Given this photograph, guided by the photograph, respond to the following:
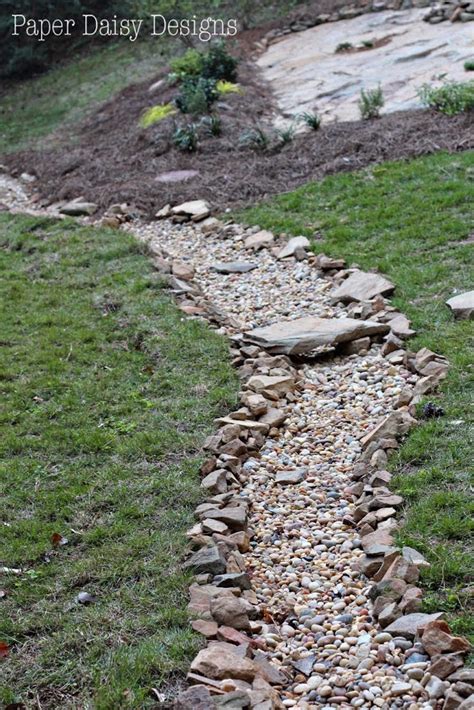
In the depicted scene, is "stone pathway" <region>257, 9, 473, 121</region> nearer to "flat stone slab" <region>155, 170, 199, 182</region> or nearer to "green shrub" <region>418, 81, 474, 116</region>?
"green shrub" <region>418, 81, 474, 116</region>

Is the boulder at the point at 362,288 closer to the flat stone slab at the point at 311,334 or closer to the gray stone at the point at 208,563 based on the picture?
the flat stone slab at the point at 311,334

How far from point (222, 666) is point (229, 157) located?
→ 27.1ft

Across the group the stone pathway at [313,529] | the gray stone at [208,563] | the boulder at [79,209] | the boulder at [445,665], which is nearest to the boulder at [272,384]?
the stone pathway at [313,529]

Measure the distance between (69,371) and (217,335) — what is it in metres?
1.14

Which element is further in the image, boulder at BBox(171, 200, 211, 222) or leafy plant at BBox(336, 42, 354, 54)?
leafy plant at BBox(336, 42, 354, 54)

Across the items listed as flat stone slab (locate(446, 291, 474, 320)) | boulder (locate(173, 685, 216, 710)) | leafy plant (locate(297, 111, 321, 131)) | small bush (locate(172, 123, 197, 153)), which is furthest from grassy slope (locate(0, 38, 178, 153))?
boulder (locate(173, 685, 216, 710))

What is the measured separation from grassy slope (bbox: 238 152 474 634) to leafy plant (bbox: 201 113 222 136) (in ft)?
8.79

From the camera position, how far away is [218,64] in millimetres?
13461

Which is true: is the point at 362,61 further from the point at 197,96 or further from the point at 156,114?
the point at 156,114

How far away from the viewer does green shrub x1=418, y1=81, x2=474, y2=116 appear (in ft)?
32.5

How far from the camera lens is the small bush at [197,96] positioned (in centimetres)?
1205

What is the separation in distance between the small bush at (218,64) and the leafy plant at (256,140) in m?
2.99

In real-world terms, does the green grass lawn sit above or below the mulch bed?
below

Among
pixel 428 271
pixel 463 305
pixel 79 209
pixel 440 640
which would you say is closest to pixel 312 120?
pixel 79 209
